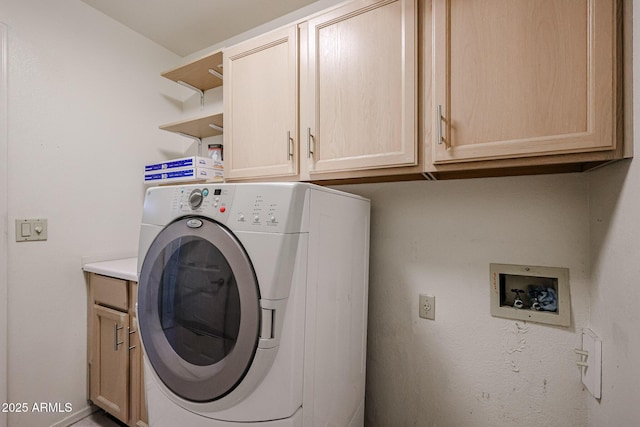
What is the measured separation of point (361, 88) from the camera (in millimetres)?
1124

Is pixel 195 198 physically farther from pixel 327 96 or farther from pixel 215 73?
pixel 215 73

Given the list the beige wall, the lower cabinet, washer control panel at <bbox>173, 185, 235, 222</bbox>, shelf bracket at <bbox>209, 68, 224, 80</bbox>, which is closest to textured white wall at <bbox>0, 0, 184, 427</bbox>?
the beige wall

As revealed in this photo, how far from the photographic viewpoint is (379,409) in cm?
140

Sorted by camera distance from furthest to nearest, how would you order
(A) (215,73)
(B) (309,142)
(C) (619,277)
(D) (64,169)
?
(A) (215,73), (D) (64,169), (B) (309,142), (C) (619,277)

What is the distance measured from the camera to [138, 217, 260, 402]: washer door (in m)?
0.82

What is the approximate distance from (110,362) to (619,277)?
2.29 m

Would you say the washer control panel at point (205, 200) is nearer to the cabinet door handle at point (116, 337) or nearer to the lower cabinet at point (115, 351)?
the lower cabinet at point (115, 351)

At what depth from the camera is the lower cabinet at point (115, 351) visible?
148cm

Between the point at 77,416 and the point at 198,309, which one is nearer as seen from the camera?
the point at 198,309

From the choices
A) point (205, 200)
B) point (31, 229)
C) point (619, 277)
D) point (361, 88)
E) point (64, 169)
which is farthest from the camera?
point (64, 169)

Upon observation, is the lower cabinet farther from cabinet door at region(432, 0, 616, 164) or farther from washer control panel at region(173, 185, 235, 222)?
cabinet door at region(432, 0, 616, 164)

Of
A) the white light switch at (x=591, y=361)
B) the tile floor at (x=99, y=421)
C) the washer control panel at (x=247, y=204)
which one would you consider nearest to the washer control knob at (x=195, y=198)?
the washer control panel at (x=247, y=204)

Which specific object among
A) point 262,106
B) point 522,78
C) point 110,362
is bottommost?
point 110,362

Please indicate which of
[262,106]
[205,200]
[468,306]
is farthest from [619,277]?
[262,106]
